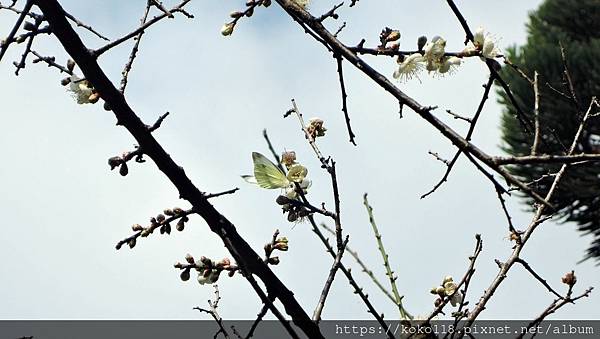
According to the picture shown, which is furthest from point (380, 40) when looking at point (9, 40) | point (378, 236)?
point (9, 40)

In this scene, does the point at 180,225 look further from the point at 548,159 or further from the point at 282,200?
the point at 548,159

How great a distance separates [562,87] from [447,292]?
7731 millimetres

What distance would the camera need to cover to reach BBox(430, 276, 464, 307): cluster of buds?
144 centimetres

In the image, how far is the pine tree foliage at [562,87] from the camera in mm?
8578

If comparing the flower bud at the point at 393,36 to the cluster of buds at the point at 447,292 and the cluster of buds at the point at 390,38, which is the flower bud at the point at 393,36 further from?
the cluster of buds at the point at 447,292

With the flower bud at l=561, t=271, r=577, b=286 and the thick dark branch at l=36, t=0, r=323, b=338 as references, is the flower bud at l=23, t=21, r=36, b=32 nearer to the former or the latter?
the thick dark branch at l=36, t=0, r=323, b=338

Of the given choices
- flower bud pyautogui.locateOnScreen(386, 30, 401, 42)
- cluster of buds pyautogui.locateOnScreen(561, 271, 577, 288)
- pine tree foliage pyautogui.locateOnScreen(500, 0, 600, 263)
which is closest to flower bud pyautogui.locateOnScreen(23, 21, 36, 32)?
flower bud pyautogui.locateOnScreen(386, 30, 401, 42)

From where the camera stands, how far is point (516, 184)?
0.92m

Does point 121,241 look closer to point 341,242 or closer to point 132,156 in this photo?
point 132,156

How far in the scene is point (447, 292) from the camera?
145 centimetres

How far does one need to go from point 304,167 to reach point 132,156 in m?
0.35

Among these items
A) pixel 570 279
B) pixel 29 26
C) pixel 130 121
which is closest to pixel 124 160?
pixel 130 121

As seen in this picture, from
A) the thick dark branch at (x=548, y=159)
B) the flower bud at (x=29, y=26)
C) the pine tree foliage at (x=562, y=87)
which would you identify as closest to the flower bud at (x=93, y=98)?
the flower bud at (x=29, y=26)

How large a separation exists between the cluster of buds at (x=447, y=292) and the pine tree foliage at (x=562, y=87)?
23.2ft
